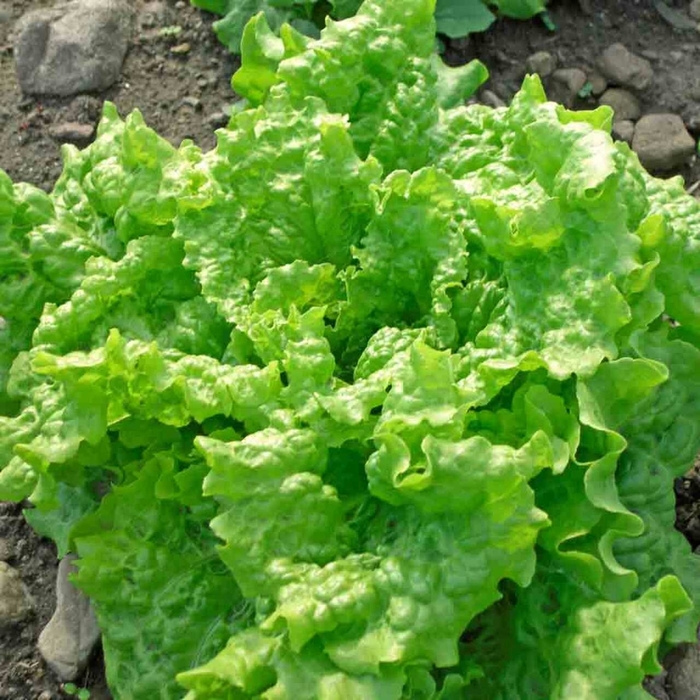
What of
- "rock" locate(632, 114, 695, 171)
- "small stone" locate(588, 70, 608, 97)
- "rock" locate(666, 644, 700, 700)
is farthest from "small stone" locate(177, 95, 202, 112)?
"rock" locate(666, 644, 700, 700)

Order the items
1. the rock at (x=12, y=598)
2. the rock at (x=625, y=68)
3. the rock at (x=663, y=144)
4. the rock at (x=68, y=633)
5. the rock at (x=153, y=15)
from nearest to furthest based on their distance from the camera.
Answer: the rock at (x=68, y=633)
the rock at (x=12, y=598)
the rock at (x=663, y=144)
the rock at (x=625, y=68)
the rock at (x=153, y=15)

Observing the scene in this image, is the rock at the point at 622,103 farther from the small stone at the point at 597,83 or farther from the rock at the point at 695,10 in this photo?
the rock at the point at 695,10

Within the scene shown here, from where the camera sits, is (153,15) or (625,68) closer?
(625,68)

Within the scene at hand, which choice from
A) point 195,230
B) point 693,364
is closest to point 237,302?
point 195,230

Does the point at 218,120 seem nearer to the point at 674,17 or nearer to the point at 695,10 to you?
the point at 674,17

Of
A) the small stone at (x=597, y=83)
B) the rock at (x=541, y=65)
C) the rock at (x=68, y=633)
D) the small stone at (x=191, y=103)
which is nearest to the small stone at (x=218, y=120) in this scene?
the small stone at (x=191, y=103)

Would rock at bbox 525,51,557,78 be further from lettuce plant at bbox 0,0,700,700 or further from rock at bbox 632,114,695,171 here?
lettuce plant at bbox 0,0,700,700

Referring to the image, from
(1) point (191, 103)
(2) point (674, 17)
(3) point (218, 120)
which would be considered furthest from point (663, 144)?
(1) point (191, 103)
